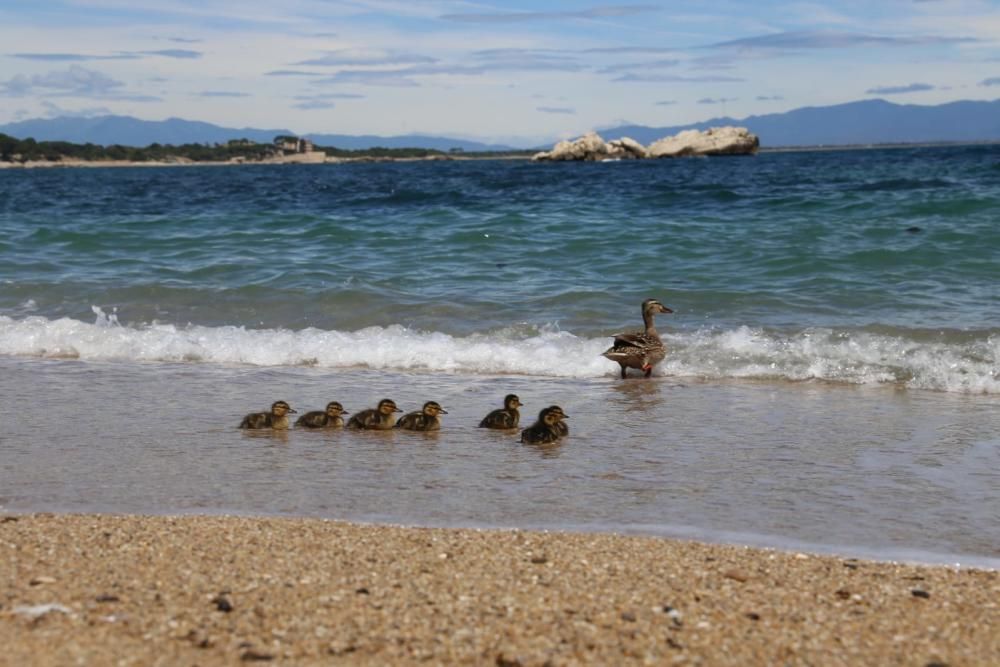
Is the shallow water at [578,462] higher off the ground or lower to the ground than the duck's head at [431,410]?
lower

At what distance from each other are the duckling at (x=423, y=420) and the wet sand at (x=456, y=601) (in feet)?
9.32

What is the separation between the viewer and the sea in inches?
286

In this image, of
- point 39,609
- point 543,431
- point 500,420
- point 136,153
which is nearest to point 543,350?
point 500,420

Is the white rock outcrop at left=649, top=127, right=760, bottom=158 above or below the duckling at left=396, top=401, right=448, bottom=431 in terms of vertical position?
above

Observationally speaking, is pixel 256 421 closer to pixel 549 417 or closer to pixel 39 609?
pixel 549 417

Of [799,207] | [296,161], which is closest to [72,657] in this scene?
[799,207]

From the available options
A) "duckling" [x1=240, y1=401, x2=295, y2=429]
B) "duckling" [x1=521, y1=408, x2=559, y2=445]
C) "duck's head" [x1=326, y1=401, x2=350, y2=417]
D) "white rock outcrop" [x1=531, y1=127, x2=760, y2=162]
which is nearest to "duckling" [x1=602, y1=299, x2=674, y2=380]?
"duckling" [x1=521, y1=408, x2=559, y2=445]

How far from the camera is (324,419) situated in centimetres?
946

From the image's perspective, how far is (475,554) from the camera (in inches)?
234

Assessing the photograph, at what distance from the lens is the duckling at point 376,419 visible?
9.36 meters

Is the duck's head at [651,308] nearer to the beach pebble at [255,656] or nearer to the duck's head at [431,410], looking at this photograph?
the duck's head at [431,410]

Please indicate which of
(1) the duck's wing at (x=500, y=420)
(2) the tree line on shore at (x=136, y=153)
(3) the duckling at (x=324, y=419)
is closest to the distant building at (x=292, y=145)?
(2) the tree line on shore at (x=136, y=153)

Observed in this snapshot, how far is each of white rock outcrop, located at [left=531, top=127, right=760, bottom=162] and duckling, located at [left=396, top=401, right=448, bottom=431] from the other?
89.3 metres

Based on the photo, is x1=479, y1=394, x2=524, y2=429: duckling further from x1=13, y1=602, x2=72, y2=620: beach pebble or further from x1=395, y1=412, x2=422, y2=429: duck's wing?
x1=13, y1=602, x2=72, y2=620: beach pebble
